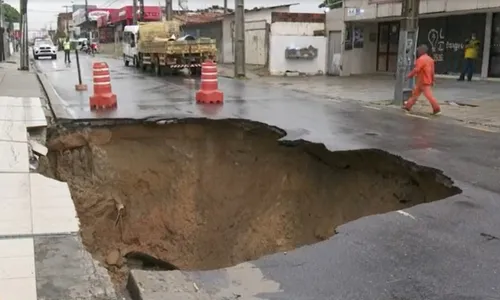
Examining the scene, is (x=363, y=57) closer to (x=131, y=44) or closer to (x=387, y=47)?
(x=387, y=47)

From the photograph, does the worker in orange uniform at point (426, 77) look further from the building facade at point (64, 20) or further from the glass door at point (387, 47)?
the building facade at point (64, 20)

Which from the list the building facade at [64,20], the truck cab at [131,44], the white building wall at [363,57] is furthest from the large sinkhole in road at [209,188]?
the building facade at [64,20]

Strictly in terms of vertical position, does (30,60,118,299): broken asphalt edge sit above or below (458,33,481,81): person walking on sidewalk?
below

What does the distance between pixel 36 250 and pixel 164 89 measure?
53.2 ft

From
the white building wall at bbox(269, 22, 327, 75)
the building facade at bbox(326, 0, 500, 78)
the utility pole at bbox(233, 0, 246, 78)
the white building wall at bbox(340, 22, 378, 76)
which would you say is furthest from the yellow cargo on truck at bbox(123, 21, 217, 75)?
the white building wall at bbox(340, 22, 378, 76)

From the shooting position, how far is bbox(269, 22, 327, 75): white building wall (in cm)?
2972

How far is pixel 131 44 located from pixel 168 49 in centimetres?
1052

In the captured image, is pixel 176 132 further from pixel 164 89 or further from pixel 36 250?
pixel 164 89

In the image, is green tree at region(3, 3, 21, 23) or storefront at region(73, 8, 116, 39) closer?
green tree at region(3, 3, 21, 23)

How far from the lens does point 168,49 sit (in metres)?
28.1

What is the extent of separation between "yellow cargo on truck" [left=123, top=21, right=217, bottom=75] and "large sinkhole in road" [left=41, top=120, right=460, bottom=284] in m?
17.6

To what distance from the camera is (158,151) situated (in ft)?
35.1

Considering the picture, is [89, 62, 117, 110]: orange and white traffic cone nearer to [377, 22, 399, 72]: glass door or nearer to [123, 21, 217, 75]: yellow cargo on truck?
[123, 21, 217, 75]: yellow cargo on truck

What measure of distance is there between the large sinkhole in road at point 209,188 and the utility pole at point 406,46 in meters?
6.48
